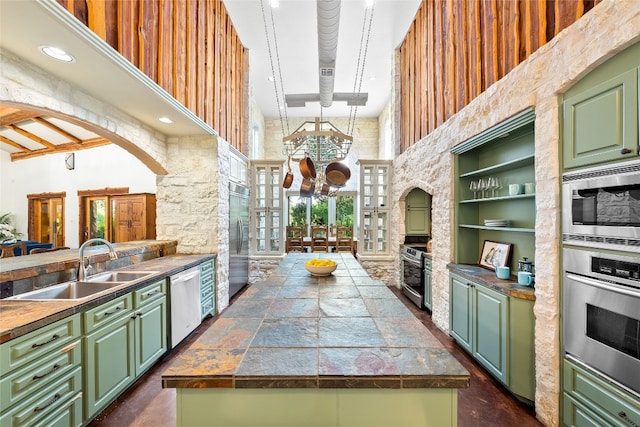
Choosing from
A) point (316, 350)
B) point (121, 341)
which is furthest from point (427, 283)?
point (121, 341)

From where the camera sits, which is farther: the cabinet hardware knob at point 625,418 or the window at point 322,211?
the window at point 322,211

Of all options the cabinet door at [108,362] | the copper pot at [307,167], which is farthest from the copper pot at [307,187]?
the cabinet door at [108,362]

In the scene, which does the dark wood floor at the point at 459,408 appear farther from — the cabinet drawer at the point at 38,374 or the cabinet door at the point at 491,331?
the cabinet drawer at the point at 38,374

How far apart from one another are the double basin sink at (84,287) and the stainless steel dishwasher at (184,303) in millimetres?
367

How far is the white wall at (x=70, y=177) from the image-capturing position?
6008mm

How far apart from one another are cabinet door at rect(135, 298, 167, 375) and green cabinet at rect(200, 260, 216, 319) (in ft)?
2.77

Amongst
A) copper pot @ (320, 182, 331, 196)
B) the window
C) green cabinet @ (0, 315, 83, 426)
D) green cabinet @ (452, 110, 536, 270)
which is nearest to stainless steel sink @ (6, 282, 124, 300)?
green cabinet @ (0, 315, 83, 426)

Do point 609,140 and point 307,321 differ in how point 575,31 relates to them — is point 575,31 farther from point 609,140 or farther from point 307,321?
point 307,321

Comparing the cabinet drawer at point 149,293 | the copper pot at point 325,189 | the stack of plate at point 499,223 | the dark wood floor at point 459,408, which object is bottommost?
the dark wood floor at point 459,408

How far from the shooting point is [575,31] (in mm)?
1604

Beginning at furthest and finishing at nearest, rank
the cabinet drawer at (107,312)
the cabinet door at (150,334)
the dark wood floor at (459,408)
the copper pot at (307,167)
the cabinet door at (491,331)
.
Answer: the copper pot at (307,167) < the cabinet door at (150,334) < the cabinet door at (491,331) < the dark wood floor at (459,408) < the cabinet drawer at (107,312)

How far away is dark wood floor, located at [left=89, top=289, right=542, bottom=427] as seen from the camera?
1.91 metres

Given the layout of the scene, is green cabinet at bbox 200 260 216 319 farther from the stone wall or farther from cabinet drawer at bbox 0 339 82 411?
the stone wall

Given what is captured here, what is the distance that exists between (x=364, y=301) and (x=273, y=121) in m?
7.35
